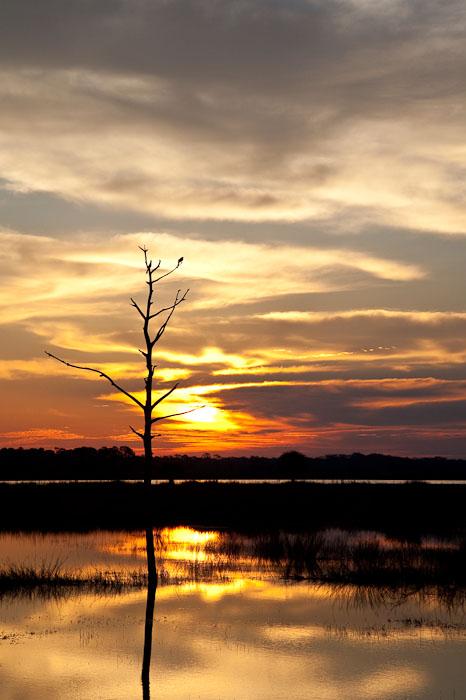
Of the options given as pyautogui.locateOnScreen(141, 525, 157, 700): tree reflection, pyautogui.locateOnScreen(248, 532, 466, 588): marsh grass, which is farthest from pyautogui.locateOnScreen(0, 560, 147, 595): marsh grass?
pyautogui.locateOnScreen(248, 532, 466, 588): marsh grass

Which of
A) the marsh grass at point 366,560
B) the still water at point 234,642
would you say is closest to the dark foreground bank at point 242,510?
the marsh grass at point 366,560

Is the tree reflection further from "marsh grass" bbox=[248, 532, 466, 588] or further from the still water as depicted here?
"marsh grass" bbox=[248, 532, 466, 588]

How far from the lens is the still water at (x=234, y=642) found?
12938 millimetres

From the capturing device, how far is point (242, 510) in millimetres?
52562

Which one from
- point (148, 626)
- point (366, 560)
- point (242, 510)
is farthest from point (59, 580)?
point (242, 510)

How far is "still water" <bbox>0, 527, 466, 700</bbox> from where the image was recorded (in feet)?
42.4

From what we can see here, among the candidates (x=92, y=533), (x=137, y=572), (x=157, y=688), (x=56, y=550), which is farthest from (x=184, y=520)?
(x=157, y=688)

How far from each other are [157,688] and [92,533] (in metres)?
27.2

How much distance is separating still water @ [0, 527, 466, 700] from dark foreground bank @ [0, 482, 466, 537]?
17859 millimetres

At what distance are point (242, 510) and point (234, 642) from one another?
36656 mm

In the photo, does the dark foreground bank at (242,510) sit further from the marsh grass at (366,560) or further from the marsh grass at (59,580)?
the marsh grass at (59,580)

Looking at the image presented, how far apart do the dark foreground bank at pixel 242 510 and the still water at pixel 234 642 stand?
17859mm

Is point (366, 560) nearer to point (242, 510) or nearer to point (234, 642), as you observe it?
point (234, 642)

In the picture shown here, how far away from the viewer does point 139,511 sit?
54.7 m
